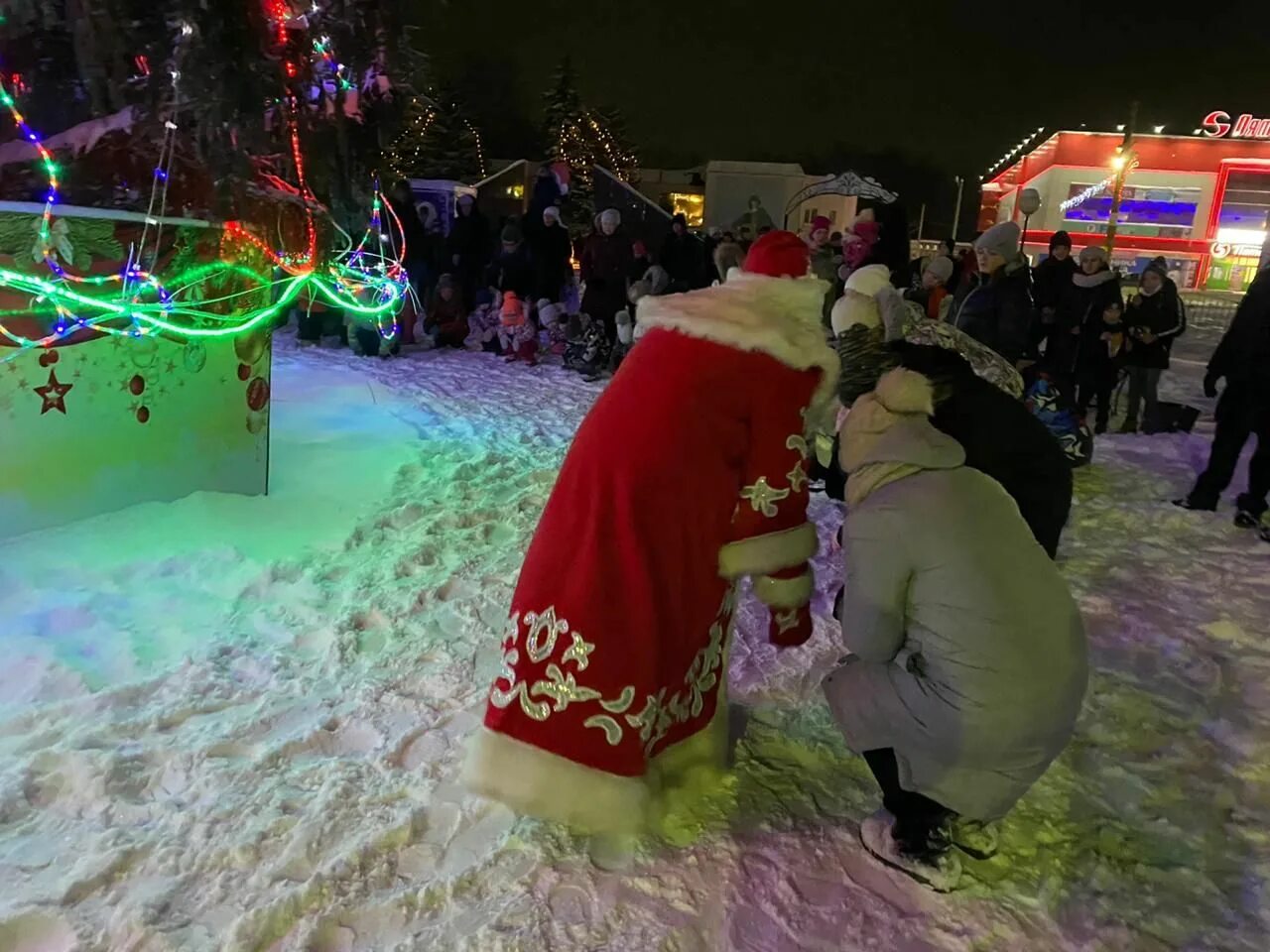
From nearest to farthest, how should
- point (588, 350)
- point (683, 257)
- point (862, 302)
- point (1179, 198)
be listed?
point (862, 302)
point (588, 350)
point (683, 257)
point (1179, 198)

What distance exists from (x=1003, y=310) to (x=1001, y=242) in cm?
42

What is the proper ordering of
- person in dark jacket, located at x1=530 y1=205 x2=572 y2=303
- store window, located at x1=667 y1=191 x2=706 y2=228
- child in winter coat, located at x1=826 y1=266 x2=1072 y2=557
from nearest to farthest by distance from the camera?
child in winter coat, located at x1=826 y1=266 x2=1072 y2=557
person in dark jacket, located at x1=530 y1=205 x2=572 y2=303
store window, located at x1=667 y1=191 x2=706 y2=228

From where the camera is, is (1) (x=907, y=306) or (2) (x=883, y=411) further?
(1) (x=907, y=306)

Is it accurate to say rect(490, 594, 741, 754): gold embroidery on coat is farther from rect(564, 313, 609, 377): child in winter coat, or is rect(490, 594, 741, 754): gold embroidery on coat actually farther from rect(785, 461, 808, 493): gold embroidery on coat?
rect(564, 313, 609, 377): child in winter coat

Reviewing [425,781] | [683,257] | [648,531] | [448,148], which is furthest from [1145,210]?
[425,781]

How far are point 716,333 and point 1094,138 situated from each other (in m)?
27.9

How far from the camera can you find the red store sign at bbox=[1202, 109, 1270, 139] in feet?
74.1

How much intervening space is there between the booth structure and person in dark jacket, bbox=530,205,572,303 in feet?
17.7

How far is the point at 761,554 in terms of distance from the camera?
2.14 meters

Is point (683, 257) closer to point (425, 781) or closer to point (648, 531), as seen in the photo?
point (425, 781)

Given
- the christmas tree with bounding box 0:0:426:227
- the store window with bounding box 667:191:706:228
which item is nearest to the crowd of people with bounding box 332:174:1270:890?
the christmas tree with bounding box 0:0:426:227

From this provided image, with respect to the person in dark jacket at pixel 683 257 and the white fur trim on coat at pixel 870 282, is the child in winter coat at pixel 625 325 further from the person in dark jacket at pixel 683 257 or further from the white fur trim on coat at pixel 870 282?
the white fur trim on coat at pixel 870 282

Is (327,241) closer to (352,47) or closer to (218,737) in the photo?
(352,47)

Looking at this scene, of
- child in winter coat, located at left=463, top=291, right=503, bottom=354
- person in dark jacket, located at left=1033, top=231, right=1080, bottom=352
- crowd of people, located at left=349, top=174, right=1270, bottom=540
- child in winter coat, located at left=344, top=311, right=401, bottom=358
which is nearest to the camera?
crowd of people, located at left=349, top=174, right=1270, bottom=540
